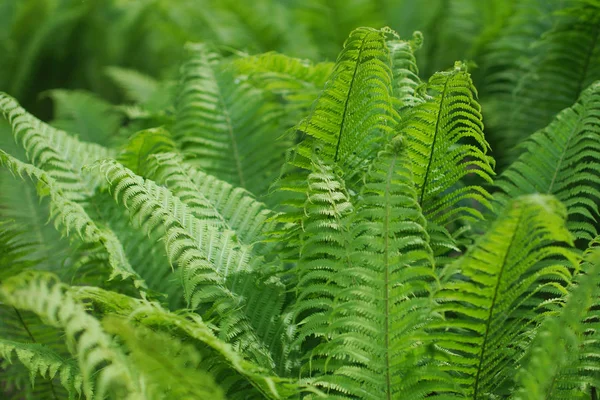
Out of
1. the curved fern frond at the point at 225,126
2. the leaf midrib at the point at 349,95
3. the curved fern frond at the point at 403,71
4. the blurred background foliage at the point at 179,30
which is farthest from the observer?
the blurred background foliage at the point at 179,30

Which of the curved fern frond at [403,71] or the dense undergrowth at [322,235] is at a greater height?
the curved fern frond at [403,71]

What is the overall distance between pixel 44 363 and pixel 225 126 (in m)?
1.13

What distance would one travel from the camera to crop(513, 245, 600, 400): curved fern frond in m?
1.22

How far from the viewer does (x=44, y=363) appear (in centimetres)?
155

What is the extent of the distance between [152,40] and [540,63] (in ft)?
9.60

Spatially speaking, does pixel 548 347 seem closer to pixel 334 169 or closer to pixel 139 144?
pixel 334 169

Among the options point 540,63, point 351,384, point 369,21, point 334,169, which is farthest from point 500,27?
point 351,384

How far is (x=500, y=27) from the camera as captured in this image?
3.16 metres

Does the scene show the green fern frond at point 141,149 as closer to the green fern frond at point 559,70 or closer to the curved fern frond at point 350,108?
the curved fern frond at point 350,108

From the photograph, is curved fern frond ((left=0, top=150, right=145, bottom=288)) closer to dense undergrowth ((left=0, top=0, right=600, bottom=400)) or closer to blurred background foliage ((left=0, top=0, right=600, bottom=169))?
dense undergrowth ((left=0, top=0, right=600, bottom=400))

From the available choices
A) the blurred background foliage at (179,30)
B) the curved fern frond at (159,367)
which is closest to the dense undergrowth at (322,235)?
the curved fern frond at (159,367)

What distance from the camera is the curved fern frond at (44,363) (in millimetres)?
1523

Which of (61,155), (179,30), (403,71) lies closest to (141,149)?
(61,155)

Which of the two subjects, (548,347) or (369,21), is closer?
(548,347)
